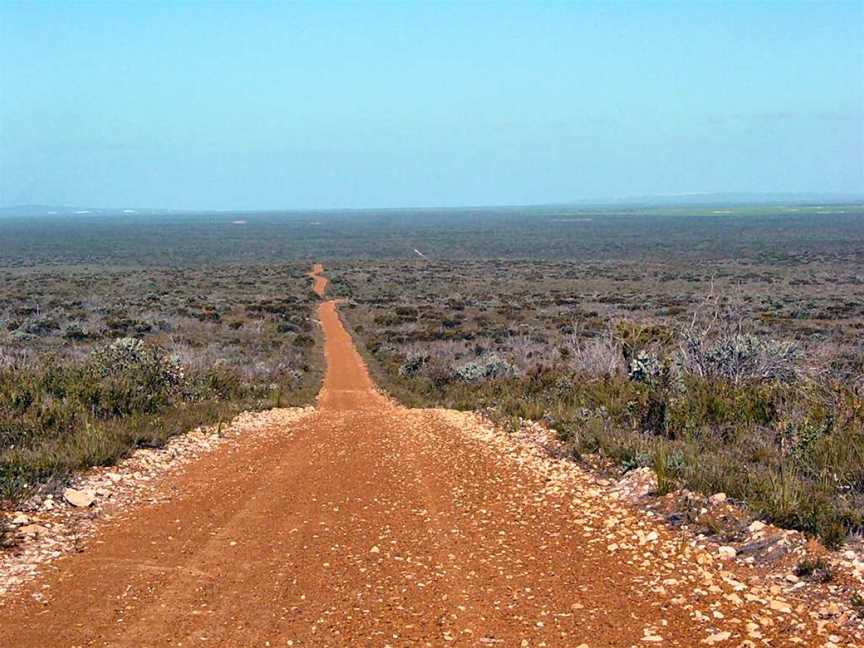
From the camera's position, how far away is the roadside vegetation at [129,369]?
8688 mm

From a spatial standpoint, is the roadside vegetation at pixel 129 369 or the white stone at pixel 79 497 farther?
the roadside vegetation at pixel 129 369

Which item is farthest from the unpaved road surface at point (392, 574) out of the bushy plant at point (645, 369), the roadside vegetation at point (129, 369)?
the bushy plant at point (645, 369)

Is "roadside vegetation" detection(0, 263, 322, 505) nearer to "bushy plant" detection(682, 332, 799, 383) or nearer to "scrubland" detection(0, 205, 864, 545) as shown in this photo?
"scrubland" detection(0, 205, 864, 545)

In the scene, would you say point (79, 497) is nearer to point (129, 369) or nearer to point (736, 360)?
point (129, 369)

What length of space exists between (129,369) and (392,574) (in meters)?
8.66

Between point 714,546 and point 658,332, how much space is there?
9.51 meters

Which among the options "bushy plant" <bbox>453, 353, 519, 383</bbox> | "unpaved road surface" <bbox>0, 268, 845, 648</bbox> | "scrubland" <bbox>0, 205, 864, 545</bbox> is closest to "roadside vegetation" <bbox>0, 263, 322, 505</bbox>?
"scrubland" <bbox>0, 205, 864, 545</bbox>

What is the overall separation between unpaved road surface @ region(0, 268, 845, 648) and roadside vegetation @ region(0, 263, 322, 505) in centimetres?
170

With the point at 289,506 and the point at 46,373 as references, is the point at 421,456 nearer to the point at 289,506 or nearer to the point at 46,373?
the point at 289,506

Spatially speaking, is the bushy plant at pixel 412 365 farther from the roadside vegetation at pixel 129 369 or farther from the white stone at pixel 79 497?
the white stone at pixel 79 497

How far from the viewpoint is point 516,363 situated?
18.7 meters

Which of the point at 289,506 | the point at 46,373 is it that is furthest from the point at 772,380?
the point at 46,373

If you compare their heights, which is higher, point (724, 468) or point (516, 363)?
point (724, 468)

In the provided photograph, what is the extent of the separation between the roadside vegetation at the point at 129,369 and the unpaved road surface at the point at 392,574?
5.58 feet
